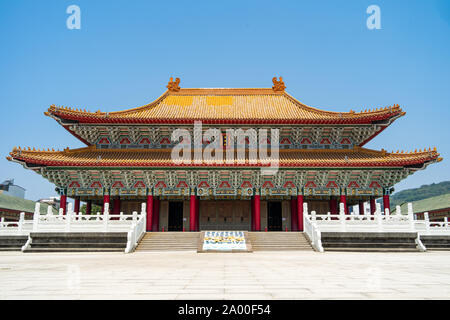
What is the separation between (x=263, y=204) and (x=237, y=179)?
4339mm

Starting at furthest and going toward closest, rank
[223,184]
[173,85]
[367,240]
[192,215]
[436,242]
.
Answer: [173,85], [223,184], [192,215], [436,242], [367,240]

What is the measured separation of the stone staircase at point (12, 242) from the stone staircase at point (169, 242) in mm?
6444

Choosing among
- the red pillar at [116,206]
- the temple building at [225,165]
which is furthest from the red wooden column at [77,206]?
the red pillar at [116,206]

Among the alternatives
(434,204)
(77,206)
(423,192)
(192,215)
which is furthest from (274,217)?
(423,192)

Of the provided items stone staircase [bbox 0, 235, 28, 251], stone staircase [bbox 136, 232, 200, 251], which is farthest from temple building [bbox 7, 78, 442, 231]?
stone staircase [bbox 0, 235, 28, 251]

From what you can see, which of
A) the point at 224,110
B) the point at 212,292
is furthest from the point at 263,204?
the point at 212,292

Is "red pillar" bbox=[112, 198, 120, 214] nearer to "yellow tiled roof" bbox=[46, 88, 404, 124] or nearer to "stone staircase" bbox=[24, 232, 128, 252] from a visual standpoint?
"yellow tiled roof" bbox=[46, 88, 404, 124]

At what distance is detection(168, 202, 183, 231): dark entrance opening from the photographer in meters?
25.9

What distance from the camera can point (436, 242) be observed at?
59.2ft

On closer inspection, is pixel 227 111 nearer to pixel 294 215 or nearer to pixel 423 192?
pixel 294 215

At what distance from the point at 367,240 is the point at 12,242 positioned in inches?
756

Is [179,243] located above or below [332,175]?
below
